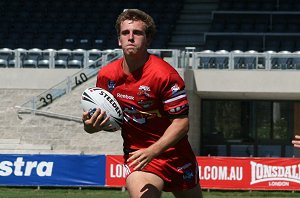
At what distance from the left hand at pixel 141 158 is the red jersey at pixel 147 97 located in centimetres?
43

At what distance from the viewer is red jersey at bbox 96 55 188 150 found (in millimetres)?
7004

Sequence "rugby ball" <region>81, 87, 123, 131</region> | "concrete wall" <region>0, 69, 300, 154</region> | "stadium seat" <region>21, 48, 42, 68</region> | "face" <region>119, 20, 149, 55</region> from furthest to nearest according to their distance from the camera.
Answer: "stadium seat" <region>21, 48, 42, 68</region> → "concrete wall" <region>0, 69, 300, 154</region> → "rugby ball" <region>81, 87, 123, 131</region> → "face" <region>119, 20, 149, 55</region>

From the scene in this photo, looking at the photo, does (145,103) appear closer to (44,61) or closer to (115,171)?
(115,171)

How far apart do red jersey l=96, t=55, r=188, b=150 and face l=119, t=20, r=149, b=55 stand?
0.77 ft

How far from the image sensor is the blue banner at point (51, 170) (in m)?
22.0

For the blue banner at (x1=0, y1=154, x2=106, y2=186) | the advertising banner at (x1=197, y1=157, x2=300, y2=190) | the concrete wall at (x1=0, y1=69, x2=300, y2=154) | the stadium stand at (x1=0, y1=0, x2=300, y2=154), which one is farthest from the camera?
the stadium stand at (x1=0, y1=0, x2=300, y2=154)

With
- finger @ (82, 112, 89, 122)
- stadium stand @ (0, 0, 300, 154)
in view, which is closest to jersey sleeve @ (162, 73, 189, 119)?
finger @ (82, 112, 89, 122)

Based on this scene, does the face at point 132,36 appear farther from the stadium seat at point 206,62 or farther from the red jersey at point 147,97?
the stadium seat at point 206,62

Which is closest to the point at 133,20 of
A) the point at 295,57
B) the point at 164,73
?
the point at 164,73

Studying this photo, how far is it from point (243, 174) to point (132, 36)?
50.1 feet

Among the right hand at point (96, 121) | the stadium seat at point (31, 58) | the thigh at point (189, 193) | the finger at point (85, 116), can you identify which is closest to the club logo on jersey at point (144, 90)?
the right hand at point (96, 121)

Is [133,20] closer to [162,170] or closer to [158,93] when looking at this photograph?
[158,93]

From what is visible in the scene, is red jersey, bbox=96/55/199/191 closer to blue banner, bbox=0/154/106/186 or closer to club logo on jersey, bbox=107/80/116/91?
club logo on jersey, bbox=107/80/116/91

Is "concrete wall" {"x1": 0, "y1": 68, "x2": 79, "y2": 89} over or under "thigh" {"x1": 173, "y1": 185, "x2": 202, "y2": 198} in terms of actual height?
Answer: over
